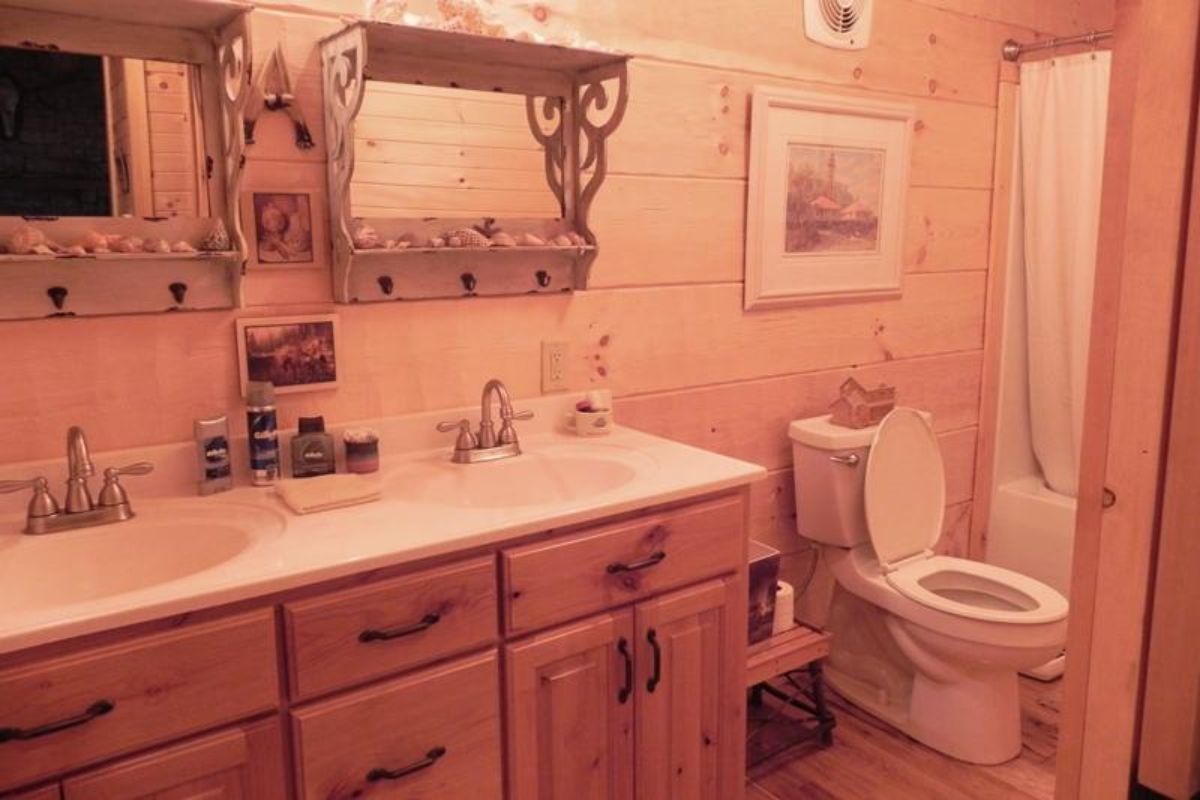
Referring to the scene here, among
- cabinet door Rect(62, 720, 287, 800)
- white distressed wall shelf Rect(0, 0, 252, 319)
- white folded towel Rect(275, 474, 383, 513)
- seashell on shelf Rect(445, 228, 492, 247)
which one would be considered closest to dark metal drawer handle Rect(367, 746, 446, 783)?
cabinet door Rect(62, 720, 287, 800)

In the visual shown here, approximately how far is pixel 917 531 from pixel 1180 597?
1.82 metres

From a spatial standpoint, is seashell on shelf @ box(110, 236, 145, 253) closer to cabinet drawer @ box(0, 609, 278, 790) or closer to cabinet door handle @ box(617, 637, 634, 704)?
cabinet drawer @ box(0, 609, 278, 790)

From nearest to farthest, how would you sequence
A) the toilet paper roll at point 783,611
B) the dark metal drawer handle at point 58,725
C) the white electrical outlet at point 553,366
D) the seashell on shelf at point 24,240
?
the dark metal drawer handle at point 58,725
the seashell on shelf at point 24,240
the white electrical outlet at point 553,366
the toilet paper roll at point 783,611

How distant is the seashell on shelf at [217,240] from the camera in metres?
1.57

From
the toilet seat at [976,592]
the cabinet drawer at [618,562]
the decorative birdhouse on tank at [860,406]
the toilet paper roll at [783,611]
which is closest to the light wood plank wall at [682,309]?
the decorative birdhouse on tank at [860,406]

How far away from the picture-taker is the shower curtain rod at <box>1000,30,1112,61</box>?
2.64 meters

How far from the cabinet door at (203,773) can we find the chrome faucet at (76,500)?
432mm

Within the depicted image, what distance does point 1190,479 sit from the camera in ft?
2.43

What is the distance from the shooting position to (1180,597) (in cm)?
76

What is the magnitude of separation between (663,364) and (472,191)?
25.8 inches

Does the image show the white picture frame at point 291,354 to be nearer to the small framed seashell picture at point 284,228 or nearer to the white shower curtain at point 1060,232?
the small framed seashell picture at point 284,228

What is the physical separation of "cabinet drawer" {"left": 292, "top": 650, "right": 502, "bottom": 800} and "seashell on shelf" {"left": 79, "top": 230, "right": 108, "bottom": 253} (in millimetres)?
806

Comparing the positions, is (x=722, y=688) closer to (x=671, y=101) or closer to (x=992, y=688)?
(x=992, y=688)

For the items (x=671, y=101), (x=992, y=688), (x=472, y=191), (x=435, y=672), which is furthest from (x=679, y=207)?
(x=992, y=688)
